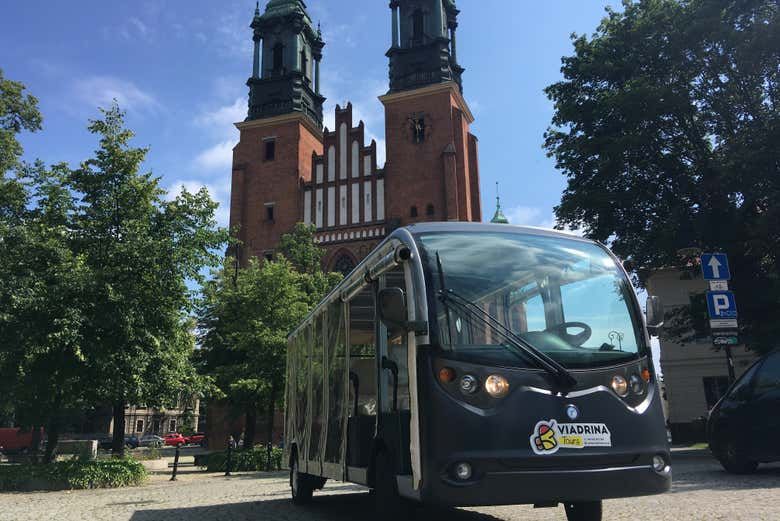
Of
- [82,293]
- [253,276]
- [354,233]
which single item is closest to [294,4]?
[354,233]

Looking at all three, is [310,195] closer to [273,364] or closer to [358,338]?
[273,364]

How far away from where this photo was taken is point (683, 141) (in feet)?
59.0

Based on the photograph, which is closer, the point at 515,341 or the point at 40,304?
the point at 515,341

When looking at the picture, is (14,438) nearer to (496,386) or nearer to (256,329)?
(256,329)

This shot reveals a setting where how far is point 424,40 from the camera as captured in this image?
39594mm

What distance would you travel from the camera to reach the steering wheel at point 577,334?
15.4ft

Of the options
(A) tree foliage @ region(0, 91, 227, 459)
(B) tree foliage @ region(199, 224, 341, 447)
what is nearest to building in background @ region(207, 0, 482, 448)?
(B) tree foliage @ region(199, 224, 341, 447)

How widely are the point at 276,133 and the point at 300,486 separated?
34.7 meters

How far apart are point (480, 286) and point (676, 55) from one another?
1577 centimetres

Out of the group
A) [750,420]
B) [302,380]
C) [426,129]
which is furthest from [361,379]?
[426,129]

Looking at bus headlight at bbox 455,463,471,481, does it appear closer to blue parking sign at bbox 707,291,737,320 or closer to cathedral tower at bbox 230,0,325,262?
blue parking sign at bbox 707,291,737,320

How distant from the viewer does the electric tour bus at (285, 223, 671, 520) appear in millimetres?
4199

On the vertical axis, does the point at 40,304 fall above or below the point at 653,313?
above

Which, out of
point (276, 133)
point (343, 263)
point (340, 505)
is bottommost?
point (340, 505)
